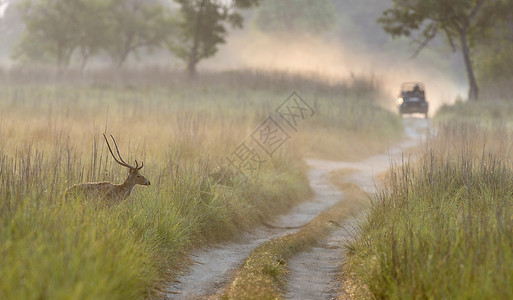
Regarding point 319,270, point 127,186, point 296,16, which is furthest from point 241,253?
point 296,16

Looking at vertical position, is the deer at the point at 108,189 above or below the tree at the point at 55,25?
below

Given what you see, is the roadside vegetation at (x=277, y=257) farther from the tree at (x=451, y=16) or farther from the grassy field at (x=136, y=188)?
the tree at (x=451, y=16)

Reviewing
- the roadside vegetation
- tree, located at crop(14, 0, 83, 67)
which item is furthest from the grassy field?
tree, located at crop(14, 0, 83, 67)

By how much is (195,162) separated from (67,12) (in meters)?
35.0

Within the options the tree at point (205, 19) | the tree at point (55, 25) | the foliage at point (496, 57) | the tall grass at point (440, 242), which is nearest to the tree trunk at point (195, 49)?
the tree at point (205, 19)

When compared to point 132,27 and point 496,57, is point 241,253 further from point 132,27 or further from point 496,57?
point 132,27

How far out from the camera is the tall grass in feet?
16.0

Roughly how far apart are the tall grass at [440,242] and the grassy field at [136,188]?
7.04 ft

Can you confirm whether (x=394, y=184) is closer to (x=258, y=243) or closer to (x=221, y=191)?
(x=258, y=243)

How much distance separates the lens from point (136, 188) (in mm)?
7910

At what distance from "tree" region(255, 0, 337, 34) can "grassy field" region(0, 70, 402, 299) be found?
36774 mm

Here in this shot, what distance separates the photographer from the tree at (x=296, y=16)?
60.1 m

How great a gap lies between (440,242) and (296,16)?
58.1 m

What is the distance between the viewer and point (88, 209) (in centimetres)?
589
